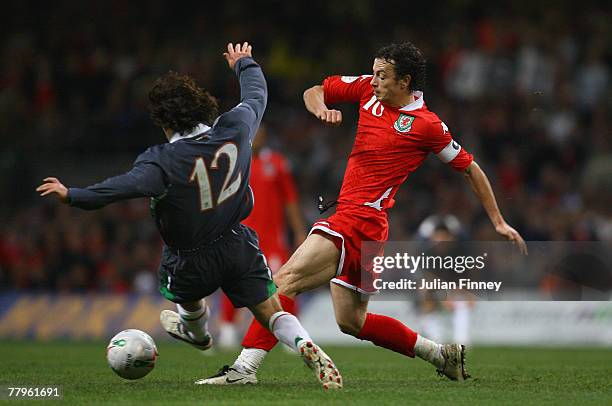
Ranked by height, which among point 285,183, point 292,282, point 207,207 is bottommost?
point 292,282

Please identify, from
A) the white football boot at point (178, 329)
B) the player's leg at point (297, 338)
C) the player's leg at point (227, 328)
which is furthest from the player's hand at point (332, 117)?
the player's leg at point (227, 328)

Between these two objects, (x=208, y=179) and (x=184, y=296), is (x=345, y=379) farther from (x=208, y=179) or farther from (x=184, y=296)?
(x=208, y=179)

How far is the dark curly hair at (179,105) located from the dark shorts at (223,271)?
71 cm

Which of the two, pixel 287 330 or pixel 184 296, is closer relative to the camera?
pixel 287 330

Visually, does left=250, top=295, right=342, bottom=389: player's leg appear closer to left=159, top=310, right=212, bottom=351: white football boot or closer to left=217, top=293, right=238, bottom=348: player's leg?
left=159, top=310, right=212, bottom=351: white football boot

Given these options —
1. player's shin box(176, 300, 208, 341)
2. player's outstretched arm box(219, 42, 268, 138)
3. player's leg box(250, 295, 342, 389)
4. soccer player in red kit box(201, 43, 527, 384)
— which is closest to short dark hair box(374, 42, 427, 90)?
soccer player in red kit box(201, 43, 527, 384)

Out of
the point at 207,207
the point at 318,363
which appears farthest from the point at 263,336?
the point at 207,207

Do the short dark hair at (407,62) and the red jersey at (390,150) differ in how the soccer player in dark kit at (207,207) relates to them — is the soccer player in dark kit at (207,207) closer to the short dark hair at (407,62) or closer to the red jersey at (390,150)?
the red jersey at (390,150)

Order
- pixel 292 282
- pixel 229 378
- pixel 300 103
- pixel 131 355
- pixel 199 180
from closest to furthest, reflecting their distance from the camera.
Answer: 1. pixel 199 180
2. pixel 131 355
3. pixel 229 378
4. pixel 292 282
5. pixel 300 103

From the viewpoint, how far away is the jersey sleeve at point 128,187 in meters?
5.83

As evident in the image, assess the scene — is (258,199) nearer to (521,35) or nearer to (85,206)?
(85,206)

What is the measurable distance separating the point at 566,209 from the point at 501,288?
5.76 feet

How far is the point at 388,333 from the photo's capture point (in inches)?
286

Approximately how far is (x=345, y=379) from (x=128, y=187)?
2.25 m
